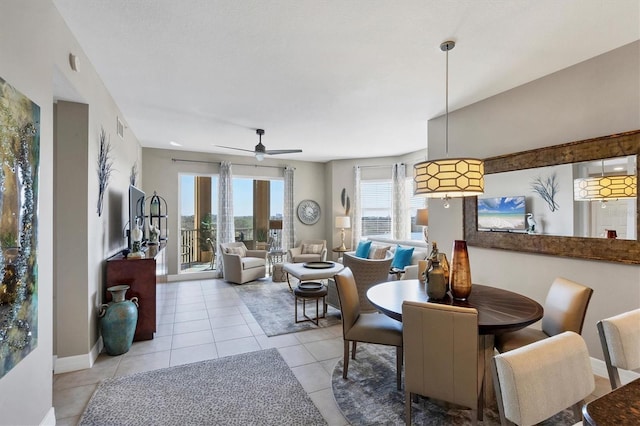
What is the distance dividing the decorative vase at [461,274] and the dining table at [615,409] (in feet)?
4.01

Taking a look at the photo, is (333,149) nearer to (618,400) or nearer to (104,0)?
(104,0)

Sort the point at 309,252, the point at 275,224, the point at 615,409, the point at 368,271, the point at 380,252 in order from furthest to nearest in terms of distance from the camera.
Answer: the point at 275,224 < the point at 309,252 < the point at 380,252 < the point at 368,271 < the point at 615,409

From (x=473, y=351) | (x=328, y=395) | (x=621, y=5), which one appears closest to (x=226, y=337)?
(x=328, y=395)

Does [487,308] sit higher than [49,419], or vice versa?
[487,308]

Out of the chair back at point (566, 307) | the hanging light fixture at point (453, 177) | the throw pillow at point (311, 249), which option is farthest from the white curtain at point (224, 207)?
the chair back at point (566, 307)

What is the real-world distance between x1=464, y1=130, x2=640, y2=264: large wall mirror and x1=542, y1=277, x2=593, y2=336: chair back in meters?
0.67

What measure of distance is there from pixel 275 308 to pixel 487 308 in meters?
3.26

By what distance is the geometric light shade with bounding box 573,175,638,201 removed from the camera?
8.16ft

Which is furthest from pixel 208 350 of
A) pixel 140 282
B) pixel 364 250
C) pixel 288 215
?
pixel 288 215

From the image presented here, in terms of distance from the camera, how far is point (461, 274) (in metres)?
2.22

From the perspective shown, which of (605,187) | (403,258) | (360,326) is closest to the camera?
(360,326)

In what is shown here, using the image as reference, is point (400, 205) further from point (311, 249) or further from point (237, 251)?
point (237, 251)

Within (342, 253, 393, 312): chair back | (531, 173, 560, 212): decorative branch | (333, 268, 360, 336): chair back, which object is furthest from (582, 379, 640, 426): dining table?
(342, 253, 393, 312): chair back

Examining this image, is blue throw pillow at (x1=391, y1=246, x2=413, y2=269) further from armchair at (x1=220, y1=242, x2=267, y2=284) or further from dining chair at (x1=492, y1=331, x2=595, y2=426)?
dining chair at (x1=492, y1=331, x2=595, y2=426)
